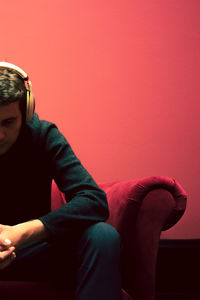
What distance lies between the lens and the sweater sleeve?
92cm

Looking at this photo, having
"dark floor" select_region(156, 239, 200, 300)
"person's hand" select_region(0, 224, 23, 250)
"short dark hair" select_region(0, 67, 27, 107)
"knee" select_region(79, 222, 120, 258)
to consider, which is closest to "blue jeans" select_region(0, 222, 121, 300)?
"knee" select_region(79, 222, 120, 258)

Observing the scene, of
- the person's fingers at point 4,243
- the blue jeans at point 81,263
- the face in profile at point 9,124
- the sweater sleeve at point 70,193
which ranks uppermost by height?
the face in profile at point 9,124

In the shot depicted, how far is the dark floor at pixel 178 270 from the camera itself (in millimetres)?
1878

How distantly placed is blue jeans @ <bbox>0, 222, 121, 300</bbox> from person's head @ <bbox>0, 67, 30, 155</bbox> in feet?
1.02

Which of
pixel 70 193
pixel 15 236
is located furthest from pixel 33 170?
pixel 15 236

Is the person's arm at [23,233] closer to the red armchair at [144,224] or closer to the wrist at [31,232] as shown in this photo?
the wrist at [31,232]

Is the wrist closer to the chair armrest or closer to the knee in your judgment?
the knee

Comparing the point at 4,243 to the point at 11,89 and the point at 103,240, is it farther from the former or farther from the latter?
the point at 11,89

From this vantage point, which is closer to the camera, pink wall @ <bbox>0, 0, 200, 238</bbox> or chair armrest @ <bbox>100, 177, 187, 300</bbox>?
chair armrest @ <bbox>100, 177, 187, 300</bbox>

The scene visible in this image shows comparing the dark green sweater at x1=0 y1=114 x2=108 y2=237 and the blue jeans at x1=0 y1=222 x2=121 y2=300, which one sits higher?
the dark green sweater at x1=0 y1=114 x2=108 y2=237

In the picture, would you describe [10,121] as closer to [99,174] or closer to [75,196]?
[75,196]

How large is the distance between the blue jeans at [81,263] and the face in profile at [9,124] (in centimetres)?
30

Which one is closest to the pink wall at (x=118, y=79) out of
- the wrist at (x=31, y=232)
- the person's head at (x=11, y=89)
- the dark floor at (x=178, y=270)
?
the dark floor at (x=178, y=270)

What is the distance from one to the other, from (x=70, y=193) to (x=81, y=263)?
21cm
